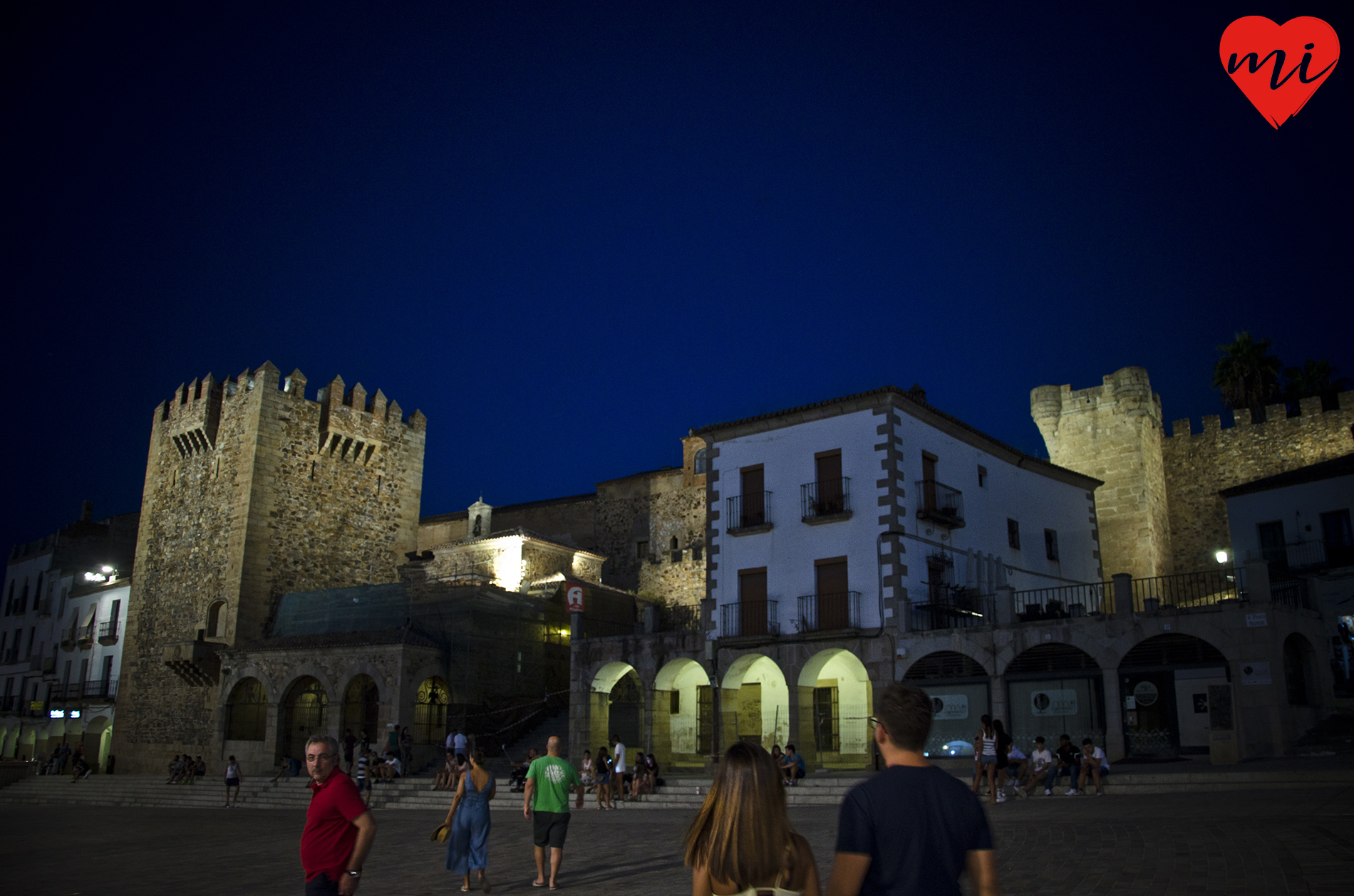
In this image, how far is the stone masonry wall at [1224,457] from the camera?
33.6 metres

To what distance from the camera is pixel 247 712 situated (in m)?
33.9

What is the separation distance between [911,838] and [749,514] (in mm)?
23222

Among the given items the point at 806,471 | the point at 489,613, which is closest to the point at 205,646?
the point at 489,613

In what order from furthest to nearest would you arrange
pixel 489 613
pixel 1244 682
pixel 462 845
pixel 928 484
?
1. pixel 489 613
2. pixel 928 484
3. pixel 1244 682
4. pixel 462 845

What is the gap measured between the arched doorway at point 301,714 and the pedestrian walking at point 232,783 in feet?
13.6

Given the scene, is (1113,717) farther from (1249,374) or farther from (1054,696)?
(1249,374)

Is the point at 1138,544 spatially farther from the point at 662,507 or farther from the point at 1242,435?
the point at 662,507

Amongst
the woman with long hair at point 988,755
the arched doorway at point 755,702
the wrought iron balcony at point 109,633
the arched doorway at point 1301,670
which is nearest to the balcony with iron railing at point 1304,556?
the arched doorway at point 1301,670

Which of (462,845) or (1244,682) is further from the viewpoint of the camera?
(1244,682)

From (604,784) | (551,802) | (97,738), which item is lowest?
(97,738)

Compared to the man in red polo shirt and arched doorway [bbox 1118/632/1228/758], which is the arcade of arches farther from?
the man in red polo shirt

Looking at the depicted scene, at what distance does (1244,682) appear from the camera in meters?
19.2

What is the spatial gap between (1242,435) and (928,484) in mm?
16666

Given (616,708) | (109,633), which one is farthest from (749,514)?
(109,633)
